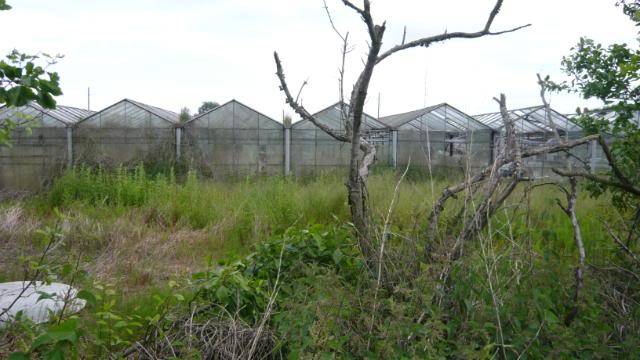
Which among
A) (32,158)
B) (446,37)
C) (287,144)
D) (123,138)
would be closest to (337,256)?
(446,37)

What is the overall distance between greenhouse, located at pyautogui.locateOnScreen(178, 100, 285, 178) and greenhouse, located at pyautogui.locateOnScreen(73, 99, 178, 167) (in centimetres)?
48

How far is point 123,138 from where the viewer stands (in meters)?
13.1

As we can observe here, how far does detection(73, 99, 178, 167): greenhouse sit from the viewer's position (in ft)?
42.6

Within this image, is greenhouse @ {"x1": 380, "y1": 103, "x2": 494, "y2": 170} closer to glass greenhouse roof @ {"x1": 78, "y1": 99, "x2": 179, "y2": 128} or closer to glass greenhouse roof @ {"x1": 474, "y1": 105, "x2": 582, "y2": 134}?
glass greenhouse roof @ {"x1": 474, "y1": 105, "x2": 582, "y2": 134}

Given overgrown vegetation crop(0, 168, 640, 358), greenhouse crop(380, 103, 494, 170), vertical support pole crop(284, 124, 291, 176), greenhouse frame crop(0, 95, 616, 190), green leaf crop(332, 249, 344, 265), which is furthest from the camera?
greenhouse crop(380, 103, 494, 170)

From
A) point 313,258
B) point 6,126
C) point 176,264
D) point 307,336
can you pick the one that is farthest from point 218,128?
point 307,336

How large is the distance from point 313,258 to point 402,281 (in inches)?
28.2

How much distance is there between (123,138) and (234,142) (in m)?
2.84

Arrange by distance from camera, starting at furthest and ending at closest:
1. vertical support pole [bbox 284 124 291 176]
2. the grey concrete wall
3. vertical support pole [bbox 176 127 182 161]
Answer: vertical support pole [bbox 284 124 291 176] → vertical support pole [bbox 176 127 182 161] → the grey concrete wall

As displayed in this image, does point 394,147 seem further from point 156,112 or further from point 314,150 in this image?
point 156,112

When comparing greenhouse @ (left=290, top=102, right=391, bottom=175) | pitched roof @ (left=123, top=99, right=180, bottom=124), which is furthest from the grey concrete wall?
greenhouse @ (left=290, top=102, right=391, bottom=175)

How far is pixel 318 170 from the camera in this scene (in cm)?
1383

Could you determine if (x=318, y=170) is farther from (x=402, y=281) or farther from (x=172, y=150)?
(x=402, y=281)

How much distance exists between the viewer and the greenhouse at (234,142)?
43.9ft
